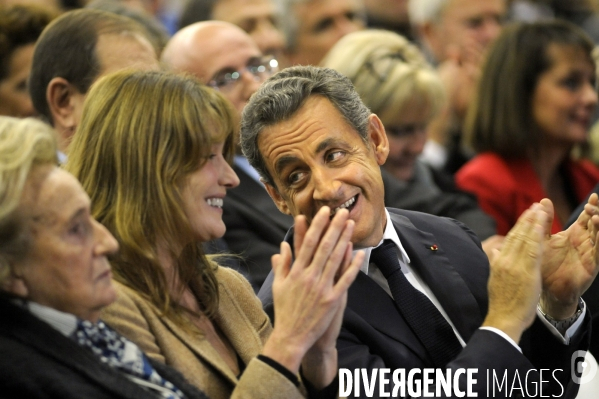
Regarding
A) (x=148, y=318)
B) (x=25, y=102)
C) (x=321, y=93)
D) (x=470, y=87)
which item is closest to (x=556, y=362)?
(x=321, y=93)

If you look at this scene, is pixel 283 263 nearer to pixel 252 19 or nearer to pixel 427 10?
pixel 252 19

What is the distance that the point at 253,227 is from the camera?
3.67 m

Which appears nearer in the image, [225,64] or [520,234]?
[520,234]

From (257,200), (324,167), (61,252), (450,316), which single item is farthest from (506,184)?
(61,252)

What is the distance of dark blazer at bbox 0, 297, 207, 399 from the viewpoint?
1.89 m

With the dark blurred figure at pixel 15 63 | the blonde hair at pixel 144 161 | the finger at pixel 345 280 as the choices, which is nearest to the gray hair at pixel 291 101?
the blonde hair at pixel 144 161

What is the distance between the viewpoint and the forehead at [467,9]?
584 cm

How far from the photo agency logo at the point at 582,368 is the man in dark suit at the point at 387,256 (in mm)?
24

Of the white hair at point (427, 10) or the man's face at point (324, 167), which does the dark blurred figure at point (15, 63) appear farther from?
the white hair at point (427, 10)

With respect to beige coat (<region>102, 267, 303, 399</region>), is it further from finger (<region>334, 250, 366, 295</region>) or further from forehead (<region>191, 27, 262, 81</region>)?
forehead (<region>191, 27, 262, 81</region>)

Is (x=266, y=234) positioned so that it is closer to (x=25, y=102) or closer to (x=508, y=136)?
(x=25, y=102)

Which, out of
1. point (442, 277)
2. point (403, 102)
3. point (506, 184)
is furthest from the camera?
point (506, 184)

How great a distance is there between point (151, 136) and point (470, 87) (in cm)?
361

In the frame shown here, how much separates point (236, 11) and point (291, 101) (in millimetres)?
2384
